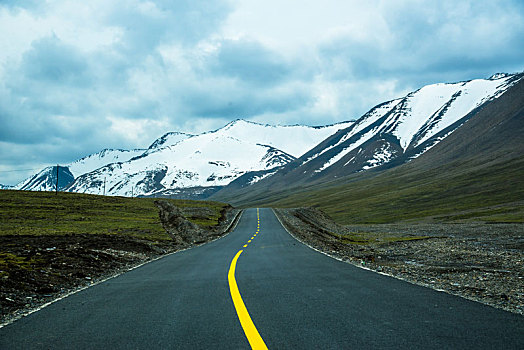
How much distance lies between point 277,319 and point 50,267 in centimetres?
1353

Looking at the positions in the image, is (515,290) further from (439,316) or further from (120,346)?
(120,346)

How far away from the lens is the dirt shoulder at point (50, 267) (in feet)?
38.9

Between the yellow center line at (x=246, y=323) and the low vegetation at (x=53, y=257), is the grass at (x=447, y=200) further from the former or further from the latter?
the yellow center line at (x=246, y=323)

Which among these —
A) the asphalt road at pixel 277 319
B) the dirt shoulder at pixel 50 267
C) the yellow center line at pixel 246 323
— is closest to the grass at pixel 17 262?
the dirt shoulder at pixel 50 267

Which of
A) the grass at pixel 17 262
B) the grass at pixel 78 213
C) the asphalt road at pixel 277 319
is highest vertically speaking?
the grass at pixel 78 213

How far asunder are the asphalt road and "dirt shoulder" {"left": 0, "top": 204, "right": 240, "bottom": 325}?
5.16 ft

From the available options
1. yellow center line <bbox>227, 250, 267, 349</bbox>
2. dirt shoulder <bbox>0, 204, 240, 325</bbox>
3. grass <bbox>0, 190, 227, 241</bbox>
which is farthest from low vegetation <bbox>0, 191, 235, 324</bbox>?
yellow center line <bbox>227, 250, 267, 349</bbox>

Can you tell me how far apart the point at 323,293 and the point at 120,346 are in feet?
17.1

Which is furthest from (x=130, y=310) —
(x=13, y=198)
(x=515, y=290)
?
(x=13, y=198)

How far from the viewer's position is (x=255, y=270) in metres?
15.7

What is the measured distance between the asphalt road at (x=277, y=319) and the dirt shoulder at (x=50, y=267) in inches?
61.9

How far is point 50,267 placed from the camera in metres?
17.5

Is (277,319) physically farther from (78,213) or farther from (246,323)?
(78,213)

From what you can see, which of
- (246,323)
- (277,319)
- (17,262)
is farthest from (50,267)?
(277,319)
